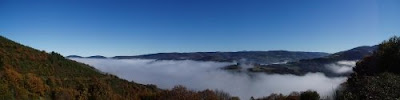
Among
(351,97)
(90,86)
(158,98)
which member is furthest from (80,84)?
(351,97)

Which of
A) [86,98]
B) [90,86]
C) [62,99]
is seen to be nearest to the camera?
[62,99]

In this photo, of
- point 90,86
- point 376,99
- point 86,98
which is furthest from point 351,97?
point 90,86

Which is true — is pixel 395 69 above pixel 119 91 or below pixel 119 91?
above

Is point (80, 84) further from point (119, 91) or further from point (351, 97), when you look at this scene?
point (351, 97)

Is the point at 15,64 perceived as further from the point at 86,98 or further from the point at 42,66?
the point at 86,98

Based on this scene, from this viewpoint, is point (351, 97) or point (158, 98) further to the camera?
point (158, 98)

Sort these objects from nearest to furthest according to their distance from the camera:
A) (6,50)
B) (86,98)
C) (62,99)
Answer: (62,99) → (6,50) → (86,98)
